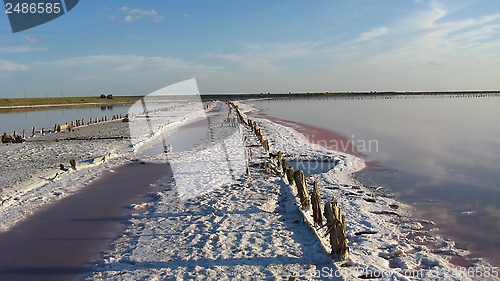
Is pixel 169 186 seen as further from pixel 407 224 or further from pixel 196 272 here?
pixel 407 224

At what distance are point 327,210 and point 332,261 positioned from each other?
37.1 inches

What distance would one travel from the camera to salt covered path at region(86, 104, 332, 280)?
6488 millimetres

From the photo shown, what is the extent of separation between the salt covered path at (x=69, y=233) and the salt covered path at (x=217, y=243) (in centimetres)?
48

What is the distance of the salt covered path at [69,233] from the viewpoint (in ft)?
22.8

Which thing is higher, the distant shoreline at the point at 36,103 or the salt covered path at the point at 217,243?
the distant shoreline at the point at 36,103

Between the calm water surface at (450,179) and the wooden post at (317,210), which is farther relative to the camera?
the calm water surface at (450,179)

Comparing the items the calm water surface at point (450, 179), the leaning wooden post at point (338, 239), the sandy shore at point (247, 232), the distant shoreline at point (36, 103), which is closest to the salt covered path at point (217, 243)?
the sandy shore at point (247, 232)

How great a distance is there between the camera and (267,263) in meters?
6.74

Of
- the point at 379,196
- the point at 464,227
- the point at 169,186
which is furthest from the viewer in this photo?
the point at 169,186

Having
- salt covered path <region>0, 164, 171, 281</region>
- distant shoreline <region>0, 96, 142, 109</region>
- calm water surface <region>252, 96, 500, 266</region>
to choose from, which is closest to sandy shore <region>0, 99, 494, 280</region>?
salt covered path <region>0, 164, 171, 281</region>

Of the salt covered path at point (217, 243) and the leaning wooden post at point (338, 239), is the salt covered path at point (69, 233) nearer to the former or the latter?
the salt covered path at point (217, 243)

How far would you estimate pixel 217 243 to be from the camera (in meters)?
7.65

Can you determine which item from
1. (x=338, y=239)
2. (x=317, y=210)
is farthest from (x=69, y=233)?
(x=338, y=239)

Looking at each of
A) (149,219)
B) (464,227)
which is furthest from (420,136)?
(149,219)
